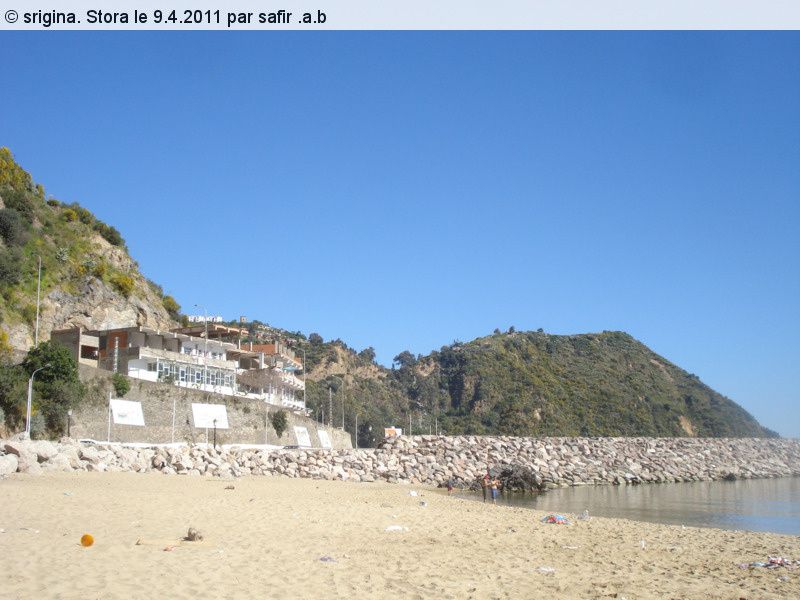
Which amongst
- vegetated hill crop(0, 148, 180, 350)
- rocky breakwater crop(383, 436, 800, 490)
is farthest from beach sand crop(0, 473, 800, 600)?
vegetated hill crop(0, 148, 180, 350)

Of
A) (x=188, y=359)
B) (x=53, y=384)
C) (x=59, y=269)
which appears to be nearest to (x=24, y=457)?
(x=53, y=384)

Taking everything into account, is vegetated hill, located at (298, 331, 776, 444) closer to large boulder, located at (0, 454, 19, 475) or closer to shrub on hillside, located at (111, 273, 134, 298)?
shrub on hillside, located at (111, 273, 134, 298)

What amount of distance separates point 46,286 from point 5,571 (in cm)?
4944

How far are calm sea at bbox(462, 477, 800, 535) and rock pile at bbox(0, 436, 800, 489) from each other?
5132mm

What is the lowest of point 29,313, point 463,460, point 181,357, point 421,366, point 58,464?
point 463,460

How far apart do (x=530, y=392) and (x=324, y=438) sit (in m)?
41.9

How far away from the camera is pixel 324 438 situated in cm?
6197

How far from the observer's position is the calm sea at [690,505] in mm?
26844

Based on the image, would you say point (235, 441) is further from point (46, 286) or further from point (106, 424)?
point (46, 286)

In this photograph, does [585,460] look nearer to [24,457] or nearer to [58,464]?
[58,464]

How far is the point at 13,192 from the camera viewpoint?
58.5m

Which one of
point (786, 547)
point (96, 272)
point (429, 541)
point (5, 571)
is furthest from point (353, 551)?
point (96, 272)

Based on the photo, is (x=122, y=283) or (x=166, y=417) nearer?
(x=166, y=417)

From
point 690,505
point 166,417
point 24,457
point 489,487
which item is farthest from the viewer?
point 166,417
